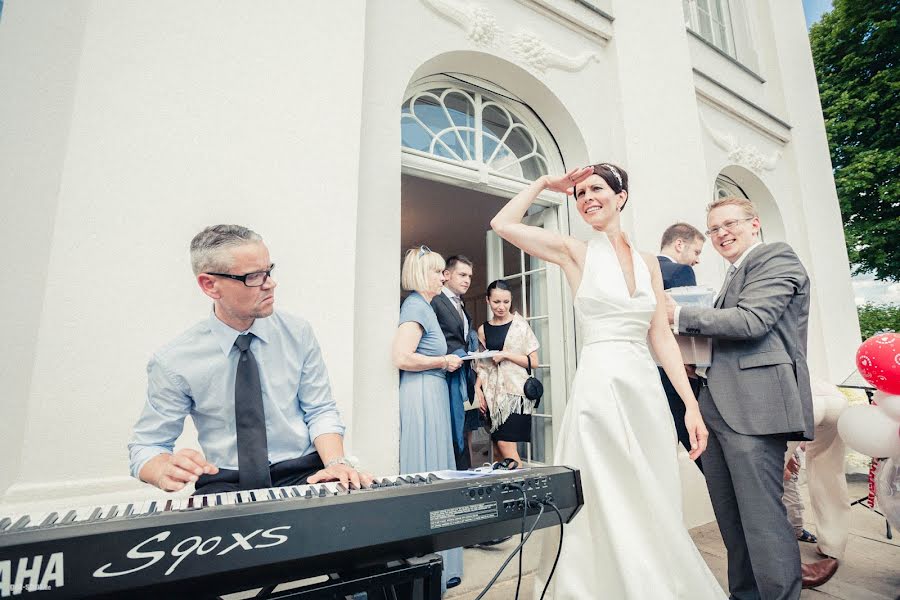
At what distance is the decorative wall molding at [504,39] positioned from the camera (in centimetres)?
313

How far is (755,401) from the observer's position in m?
1.83

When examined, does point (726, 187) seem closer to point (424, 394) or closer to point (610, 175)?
point (610, 175)

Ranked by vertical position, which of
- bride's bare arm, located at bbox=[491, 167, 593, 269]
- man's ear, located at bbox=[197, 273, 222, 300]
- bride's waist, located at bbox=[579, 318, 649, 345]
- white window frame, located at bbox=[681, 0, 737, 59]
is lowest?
bride's waist, located at bbox=[579, 318, 649, 345]

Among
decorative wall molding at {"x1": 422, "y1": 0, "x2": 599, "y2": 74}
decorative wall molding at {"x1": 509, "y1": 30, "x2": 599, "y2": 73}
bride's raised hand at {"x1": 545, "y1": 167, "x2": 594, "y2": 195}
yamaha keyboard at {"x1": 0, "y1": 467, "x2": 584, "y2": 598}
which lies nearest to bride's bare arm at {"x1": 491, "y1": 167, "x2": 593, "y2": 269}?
bride's raised hand at {"x1": 545, "y1": 167, "x2": 594, "y2": 195}

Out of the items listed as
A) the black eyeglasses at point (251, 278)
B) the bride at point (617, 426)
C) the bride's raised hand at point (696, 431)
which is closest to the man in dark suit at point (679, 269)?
the bride's raised hand at point (696, 431)

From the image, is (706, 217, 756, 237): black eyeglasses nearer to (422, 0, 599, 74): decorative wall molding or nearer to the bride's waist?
the bride's waist

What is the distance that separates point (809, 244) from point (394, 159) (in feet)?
19.8

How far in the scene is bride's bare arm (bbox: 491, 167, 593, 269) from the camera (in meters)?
1.79

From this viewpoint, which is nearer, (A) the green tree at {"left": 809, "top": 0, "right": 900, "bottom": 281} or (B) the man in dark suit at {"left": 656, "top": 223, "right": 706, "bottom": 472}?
(B) the man in dark suit at {"left": 656, "top": 223, "right": 706, "bottom": 472}

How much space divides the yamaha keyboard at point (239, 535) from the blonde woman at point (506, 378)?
2.04m

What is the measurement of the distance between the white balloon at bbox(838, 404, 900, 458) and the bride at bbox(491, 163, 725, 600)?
1082mm

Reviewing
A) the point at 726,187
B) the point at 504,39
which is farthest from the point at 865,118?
the point at 504,39

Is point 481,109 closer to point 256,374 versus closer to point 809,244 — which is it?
point 256,374

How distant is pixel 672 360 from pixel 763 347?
416mm
